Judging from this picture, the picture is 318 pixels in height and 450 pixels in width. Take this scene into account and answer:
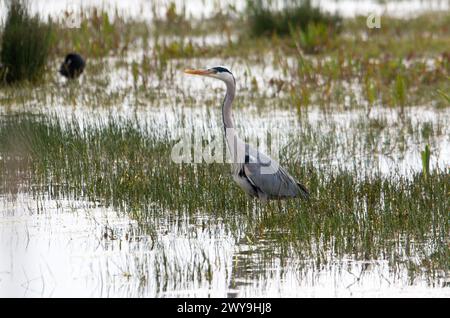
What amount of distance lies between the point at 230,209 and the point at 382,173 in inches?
77.9

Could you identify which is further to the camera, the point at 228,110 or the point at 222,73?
the point at 222,73

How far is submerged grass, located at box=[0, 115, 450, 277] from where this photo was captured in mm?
6438

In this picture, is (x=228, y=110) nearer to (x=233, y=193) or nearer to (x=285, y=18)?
(x=233, y=193)

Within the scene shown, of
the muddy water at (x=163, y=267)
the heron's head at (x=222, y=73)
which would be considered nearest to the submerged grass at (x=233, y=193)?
the muddy water at (x=163, y=267)

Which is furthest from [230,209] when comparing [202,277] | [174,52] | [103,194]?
[174,52]

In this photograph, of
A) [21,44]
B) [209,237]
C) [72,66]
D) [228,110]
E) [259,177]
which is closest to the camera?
[209,237]

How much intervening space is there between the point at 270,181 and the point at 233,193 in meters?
0.47

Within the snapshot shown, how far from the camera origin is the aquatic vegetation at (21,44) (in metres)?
12.3

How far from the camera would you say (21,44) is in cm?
1238

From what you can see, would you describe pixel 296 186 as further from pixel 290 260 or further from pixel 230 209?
pixel 290 260

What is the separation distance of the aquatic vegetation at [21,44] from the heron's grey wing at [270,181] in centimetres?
566

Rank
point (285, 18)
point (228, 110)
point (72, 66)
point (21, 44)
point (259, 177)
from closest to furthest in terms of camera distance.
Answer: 1. point (259, 177)
2. point (228, 110)
3. point (21, 44)
4. point (72, 66)
5. point (285, 18)

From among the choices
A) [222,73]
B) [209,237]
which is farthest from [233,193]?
[209,237]

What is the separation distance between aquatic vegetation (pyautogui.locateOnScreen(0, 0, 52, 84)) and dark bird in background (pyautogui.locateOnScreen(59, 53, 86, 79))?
0.32m
